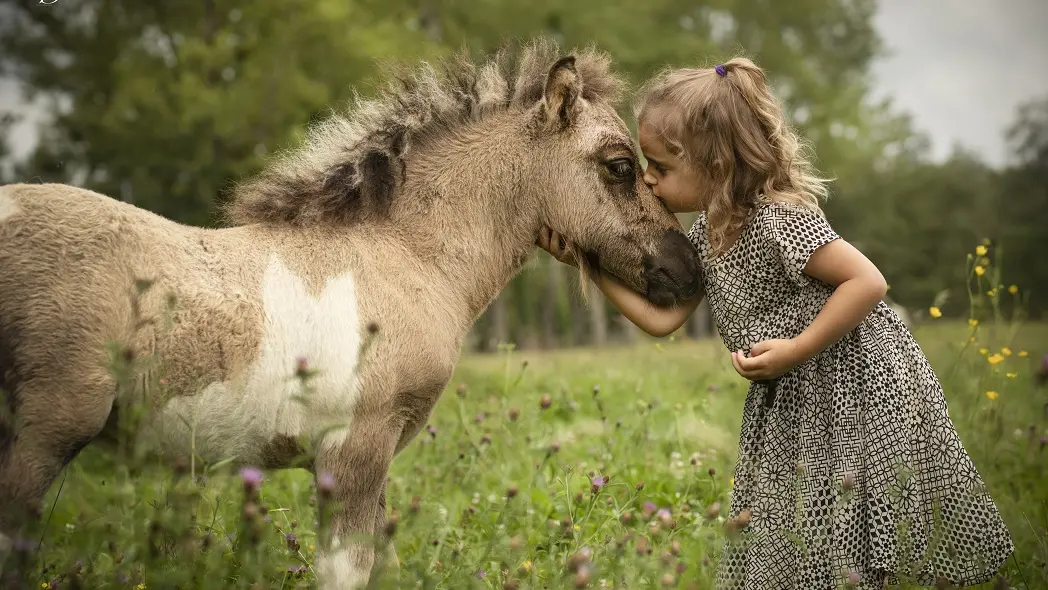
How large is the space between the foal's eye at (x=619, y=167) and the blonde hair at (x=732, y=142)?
176mm

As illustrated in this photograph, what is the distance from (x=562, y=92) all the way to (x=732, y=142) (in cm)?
69

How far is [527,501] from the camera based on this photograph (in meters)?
4.29

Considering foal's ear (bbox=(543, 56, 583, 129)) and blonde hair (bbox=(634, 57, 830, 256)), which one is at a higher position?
foal's ear (bbox=(543, 56, 583, 129))

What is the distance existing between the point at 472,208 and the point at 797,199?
125 cm

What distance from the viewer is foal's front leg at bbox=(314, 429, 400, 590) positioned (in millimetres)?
2777

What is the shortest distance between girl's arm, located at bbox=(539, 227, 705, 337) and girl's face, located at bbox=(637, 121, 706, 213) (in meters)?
0.38

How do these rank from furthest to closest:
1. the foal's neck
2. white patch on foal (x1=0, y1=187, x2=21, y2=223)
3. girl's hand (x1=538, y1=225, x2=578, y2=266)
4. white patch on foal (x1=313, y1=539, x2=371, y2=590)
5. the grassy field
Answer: girl's hand (x1=538, y1=225, x2=578, y2=266)
the foal's neck
white patch on foal (x1=313, y1=539, x2=371, y2=590)
white patch on foal (x1=0, y1=187, x2=21, y2=223)
the grassy field

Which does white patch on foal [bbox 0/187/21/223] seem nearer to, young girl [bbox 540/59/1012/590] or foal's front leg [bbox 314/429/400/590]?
foal's front leg [bbox 314/429/400/590]

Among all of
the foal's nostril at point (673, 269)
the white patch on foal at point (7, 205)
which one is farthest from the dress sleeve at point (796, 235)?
the white patch on foal at point (7, 205)

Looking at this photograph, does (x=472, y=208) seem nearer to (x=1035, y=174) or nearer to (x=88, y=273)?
(x=88, y=273)

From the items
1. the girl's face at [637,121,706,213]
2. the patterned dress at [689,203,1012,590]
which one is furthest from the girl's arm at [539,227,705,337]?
the girl's face at [637,121,706,213]

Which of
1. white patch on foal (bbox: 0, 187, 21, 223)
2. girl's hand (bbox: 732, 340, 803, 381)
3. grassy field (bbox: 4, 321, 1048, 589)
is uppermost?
white patch on foal (bbox: 0, 187, 21, 223)

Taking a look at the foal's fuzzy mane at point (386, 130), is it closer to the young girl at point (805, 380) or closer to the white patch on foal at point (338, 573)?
the young girl at point (805, 380)

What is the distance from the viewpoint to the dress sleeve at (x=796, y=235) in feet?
9.91
